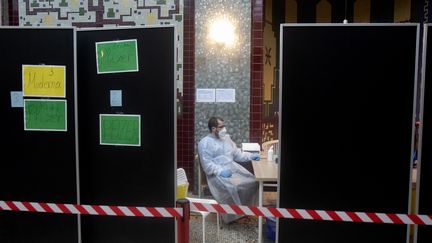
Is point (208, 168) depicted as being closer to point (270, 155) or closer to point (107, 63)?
point (270, 155)

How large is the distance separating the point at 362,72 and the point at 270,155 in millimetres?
2175

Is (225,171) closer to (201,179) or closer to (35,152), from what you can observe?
(201,179)

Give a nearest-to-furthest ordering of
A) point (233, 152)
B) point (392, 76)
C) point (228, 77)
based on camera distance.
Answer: point (392, 76) < point (233, 152) < point (228, 77)

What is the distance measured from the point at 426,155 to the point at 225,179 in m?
2.27

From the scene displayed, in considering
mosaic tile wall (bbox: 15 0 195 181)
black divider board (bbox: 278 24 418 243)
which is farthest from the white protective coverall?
black divider board (bbox: 278 24 418 243)

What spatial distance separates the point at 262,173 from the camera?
11.4ft

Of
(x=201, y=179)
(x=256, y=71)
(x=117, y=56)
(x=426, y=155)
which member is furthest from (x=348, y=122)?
(x=256, y=71)

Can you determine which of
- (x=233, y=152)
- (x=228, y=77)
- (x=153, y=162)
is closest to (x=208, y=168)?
(x=233, y=152)

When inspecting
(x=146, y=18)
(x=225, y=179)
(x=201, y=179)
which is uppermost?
(x=146, y=18)

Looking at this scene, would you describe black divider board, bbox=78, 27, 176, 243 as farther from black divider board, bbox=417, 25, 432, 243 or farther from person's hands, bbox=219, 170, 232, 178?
person's hands, bbox=219, 170, 232, 178

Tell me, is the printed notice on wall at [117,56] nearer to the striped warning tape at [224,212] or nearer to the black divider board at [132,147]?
the black divider board at [132,147]

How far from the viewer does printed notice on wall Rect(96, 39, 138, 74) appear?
222 cm

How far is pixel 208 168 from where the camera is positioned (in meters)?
4.12

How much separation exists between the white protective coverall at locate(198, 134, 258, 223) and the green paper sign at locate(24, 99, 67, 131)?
2.08 metres
